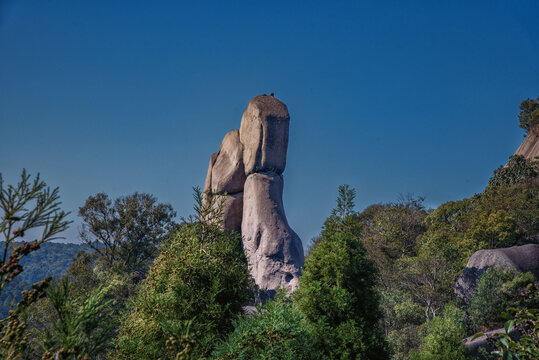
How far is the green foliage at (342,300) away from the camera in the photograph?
5582mm

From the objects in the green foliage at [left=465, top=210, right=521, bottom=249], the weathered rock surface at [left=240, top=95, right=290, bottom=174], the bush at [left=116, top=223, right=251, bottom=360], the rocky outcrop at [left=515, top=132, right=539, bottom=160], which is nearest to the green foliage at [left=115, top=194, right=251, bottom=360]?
the bush at [left=116, top=223, right=251, bottom=360]

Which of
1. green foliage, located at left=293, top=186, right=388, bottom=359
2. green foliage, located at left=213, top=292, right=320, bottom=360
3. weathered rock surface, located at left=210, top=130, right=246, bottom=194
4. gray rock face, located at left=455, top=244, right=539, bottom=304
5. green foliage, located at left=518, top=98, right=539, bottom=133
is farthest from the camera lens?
green foliage, located at left=518, top=98, right=539, bottom=133

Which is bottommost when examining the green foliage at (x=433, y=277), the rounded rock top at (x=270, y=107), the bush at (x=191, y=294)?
the bush at (x=191, y=294)

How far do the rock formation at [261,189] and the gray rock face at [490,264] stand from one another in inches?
277

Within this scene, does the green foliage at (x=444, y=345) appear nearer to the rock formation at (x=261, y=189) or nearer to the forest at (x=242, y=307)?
the forest at (x=242, y=307)

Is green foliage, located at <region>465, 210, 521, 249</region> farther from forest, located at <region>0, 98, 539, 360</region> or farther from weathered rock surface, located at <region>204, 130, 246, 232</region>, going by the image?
weathered rock surface, located at <region>204, 130, 246, 232</region>

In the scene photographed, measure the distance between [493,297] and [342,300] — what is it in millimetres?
11020

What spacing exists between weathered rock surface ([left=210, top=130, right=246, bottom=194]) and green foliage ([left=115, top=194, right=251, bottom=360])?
17.6 metres

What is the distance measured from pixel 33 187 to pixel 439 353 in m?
7.00

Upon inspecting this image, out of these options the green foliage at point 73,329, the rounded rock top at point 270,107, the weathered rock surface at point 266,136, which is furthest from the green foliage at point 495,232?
the green foliage at point 73,329

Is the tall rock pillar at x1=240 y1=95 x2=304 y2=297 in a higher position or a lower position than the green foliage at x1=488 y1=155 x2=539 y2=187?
lower

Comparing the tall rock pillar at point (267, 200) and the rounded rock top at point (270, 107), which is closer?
the tall rock pillar at point (267, 200)

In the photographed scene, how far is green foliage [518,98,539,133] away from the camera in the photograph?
41219 millimetres

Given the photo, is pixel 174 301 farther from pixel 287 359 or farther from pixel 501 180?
pixel 501 180
